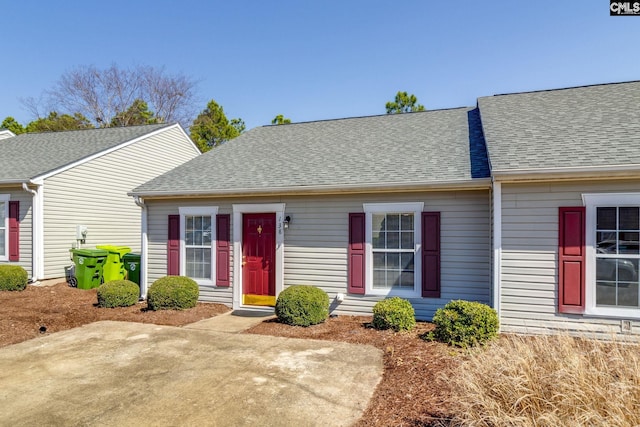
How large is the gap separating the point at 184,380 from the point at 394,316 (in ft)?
11.0

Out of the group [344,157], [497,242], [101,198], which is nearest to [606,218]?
[497,242]

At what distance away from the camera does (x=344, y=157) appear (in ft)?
29.6

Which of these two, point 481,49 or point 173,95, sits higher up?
point 173,95

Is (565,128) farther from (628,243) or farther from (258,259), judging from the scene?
(258,259)

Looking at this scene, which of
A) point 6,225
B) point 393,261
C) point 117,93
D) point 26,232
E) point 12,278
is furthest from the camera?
point 117,93

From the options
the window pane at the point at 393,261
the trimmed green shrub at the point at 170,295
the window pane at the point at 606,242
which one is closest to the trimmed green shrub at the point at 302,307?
the window pane at the point at 393,261

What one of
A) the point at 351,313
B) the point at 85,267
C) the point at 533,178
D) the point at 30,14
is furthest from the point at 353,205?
the point at 30,14

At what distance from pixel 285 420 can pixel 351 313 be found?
165 inches

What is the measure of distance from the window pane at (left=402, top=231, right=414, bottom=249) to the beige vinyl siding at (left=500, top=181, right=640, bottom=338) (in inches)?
64.3

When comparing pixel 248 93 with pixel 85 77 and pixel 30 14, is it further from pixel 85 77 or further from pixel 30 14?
pixel 85 77

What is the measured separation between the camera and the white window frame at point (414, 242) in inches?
290

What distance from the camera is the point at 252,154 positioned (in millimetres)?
10562

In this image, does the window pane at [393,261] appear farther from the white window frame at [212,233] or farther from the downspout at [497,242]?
the white window frame at [212,233]

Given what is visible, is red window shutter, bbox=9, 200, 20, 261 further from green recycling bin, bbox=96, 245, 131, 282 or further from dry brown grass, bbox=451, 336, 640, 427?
dry brown grass, bbox=451, 336, 640, 427
